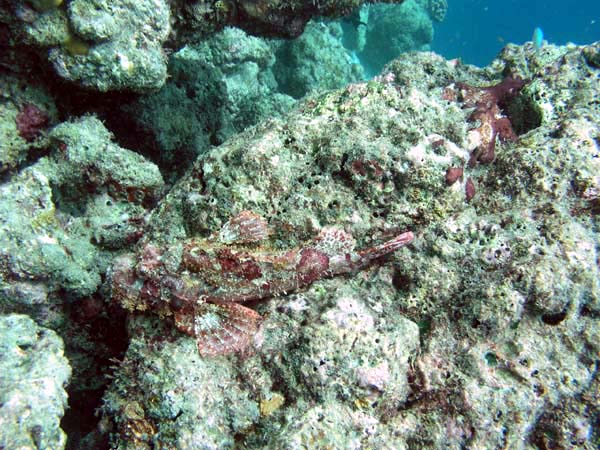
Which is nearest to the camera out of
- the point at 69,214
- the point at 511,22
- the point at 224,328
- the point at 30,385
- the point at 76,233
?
the point at 30,385

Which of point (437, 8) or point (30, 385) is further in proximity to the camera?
point (437, 8)

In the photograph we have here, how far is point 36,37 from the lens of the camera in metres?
3.90

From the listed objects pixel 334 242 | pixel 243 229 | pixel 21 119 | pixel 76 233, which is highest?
pixel 334 242

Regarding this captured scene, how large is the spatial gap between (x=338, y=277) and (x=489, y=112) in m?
2.53

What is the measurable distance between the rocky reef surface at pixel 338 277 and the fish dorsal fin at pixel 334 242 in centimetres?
11

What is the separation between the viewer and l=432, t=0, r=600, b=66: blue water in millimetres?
53000

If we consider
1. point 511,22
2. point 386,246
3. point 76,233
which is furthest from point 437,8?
point 511,22

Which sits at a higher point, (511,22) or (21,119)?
(511,22)

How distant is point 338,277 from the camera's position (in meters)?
3.51

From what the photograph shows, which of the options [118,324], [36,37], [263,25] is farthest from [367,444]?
[263,25]

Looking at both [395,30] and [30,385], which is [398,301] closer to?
[30,385]

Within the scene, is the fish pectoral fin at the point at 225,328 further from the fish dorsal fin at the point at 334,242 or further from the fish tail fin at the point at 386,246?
the fish tail fin at the point at 386,246

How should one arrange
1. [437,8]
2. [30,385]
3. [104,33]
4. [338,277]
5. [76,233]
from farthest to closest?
[437,8], [76,233], [104,33], [338,277], [30,385]

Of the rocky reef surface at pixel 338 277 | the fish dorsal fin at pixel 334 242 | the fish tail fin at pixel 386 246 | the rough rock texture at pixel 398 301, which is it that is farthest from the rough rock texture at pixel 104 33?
the fish tail fin at pixel 386 246
